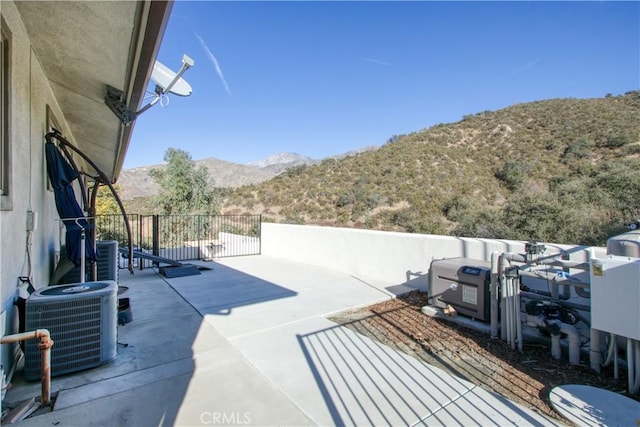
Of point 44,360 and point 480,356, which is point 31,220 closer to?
point 44,360

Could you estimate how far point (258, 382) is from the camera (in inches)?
98.9

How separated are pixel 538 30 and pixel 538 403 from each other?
17.3m

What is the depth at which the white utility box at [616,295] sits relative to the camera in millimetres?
2197

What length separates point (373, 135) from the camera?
29.7 meters

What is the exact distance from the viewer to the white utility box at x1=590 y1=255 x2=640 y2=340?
220 centimetres

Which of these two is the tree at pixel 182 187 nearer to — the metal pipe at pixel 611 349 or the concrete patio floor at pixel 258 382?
the concrete patio floor at pixel 258 382

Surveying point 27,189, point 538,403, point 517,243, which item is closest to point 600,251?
point 517,243

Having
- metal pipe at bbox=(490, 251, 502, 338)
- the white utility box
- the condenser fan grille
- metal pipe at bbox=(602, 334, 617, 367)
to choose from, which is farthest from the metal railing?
metal pipe at bbox=(602, 334, 617, 367)

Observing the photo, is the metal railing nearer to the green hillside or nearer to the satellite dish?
the satellite dish

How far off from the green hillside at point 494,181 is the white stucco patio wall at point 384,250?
17.6ft

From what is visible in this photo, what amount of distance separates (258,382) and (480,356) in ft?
7.06

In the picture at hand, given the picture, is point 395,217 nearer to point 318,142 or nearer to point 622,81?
point 318,142

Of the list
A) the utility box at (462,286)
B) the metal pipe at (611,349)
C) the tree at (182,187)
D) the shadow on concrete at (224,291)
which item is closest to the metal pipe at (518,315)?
the utility box at (462,286)

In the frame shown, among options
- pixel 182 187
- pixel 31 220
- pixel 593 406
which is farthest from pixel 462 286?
pixel 182 187
